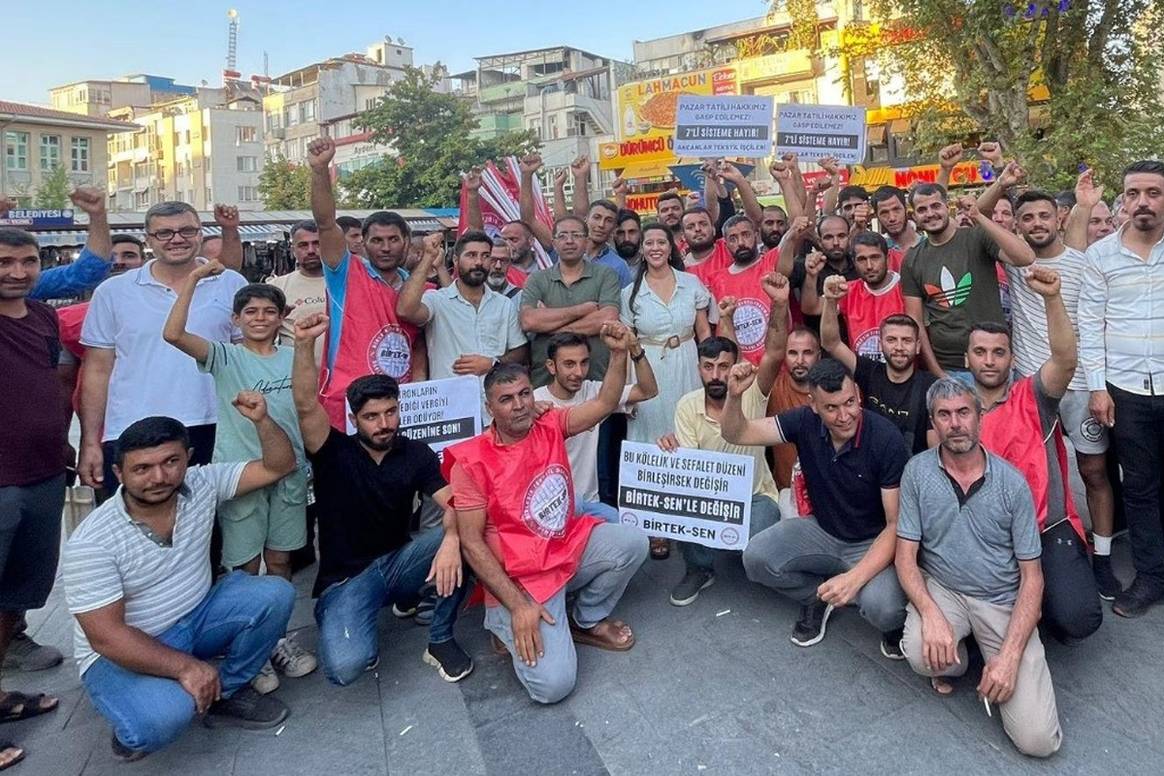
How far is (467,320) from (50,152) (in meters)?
52.1

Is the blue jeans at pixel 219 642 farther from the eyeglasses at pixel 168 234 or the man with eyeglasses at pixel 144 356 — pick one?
the eyeglasses at pixel 168 234

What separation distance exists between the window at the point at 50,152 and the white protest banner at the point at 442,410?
51.1m

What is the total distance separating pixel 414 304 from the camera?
4664 mm

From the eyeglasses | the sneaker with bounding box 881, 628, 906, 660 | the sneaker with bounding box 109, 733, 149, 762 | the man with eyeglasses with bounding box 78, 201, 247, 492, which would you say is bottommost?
the sneaker with bounding box 109, 733, 149, 762

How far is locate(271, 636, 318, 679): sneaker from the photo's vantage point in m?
3.84

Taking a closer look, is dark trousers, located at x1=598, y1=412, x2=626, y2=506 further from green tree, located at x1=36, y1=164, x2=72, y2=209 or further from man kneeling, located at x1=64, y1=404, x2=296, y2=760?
green tree, located at x1=36, y1=164, x2=72, y2=209

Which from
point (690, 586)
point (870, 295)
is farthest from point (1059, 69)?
point (690, 586)

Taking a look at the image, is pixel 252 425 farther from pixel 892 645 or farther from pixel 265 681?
pixel 892 645

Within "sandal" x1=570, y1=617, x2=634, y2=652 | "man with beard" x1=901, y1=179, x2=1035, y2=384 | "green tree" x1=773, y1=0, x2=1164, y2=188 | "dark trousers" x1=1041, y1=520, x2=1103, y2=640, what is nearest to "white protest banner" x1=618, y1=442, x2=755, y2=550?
"sandal" x1=570, y1=617, x2=634, y2=652

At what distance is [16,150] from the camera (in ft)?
146

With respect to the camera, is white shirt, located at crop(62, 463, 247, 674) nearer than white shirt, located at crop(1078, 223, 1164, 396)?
Yes

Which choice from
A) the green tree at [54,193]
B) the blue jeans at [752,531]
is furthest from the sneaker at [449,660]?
the green tree at [54,193]

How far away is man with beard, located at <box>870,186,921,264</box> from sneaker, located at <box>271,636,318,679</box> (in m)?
4.32

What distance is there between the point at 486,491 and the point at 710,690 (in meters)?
1.35
